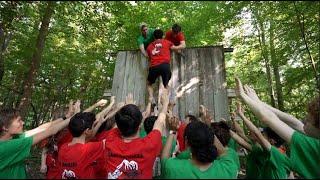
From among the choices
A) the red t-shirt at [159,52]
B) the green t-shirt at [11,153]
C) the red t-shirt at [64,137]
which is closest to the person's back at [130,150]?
the green t-shirt at [11,153]

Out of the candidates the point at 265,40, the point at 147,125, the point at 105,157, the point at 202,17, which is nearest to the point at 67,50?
the point at 202,17

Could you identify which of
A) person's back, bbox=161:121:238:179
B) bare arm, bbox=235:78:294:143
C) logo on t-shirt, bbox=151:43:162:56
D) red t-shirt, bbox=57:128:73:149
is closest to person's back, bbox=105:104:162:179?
person's back, bbox=161:121:238:179

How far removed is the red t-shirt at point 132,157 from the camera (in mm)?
3408

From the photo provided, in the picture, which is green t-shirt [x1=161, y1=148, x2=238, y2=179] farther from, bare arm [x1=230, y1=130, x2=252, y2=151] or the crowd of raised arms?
bare arm [x1=230, y1=130, x2=252, y2=151]

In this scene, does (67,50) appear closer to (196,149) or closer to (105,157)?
(105,157)

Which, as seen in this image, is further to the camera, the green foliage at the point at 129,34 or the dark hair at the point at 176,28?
the dark hair at the point at 176,28

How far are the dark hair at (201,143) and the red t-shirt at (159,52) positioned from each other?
17.2ft

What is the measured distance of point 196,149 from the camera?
117 inches

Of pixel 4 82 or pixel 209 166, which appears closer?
pixel 209 166

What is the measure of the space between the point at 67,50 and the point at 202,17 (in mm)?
6257

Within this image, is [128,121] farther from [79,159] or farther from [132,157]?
[79,159]

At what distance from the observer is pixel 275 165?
3264mm

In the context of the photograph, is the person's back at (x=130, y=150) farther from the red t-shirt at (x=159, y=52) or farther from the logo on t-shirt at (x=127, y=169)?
the red t-shirt at (x=159, y=52)

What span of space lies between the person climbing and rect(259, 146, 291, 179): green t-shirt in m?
4.61
